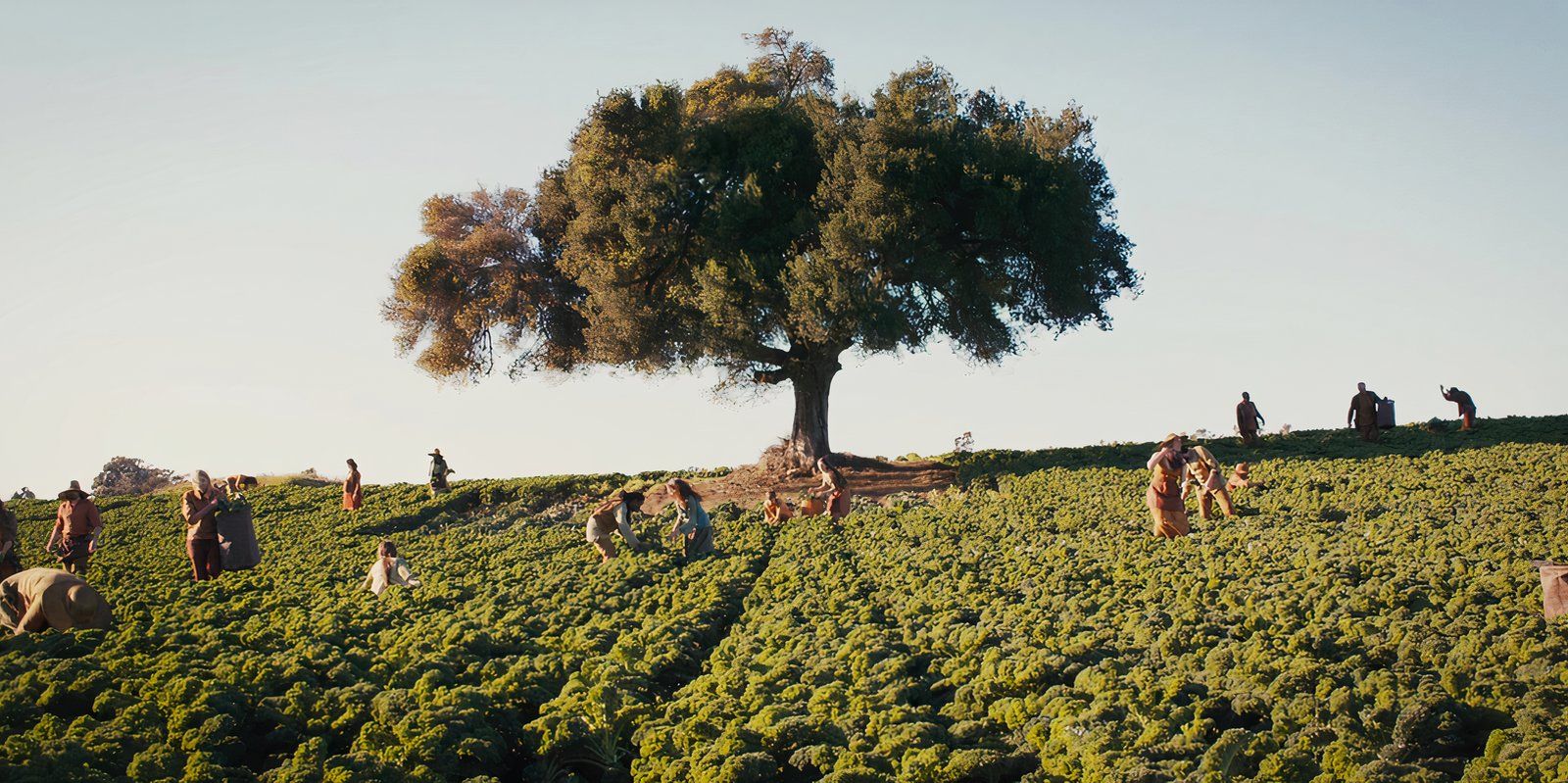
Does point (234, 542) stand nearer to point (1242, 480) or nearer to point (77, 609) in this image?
point (77, 609)

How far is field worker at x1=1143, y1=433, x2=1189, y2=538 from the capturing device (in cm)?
1752

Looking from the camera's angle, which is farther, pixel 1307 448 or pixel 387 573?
pixel 1307 448

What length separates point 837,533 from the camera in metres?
22.7

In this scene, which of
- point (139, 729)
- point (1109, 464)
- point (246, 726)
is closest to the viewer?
point (139, 729)

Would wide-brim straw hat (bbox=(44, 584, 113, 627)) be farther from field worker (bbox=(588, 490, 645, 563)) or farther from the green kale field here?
field worker (bbox=(588, 490, 645, 563))

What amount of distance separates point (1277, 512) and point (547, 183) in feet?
89.3

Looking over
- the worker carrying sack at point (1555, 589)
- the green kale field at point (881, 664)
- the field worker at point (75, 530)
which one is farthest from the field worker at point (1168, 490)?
the field worker at point (75, 530)

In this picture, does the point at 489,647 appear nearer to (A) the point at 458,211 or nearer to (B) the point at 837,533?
(B) the point at 837,533

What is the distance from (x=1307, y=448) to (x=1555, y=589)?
68.2 ft

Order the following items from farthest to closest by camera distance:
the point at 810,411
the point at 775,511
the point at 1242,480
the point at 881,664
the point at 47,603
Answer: the point at 810,411, the point at 775,511, the point at 1242,480, the point at 47,603, the point at 881,664

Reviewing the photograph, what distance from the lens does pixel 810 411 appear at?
37.7 metres

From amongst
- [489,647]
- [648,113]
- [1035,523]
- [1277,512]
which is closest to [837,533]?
[1035,523]

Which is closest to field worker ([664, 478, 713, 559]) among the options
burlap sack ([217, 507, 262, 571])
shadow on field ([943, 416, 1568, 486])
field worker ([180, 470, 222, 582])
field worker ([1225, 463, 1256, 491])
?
burlap sack ([217, 507, 262, 571])

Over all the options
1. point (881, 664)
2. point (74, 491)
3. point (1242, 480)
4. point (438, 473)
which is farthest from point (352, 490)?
point (881, 664)
